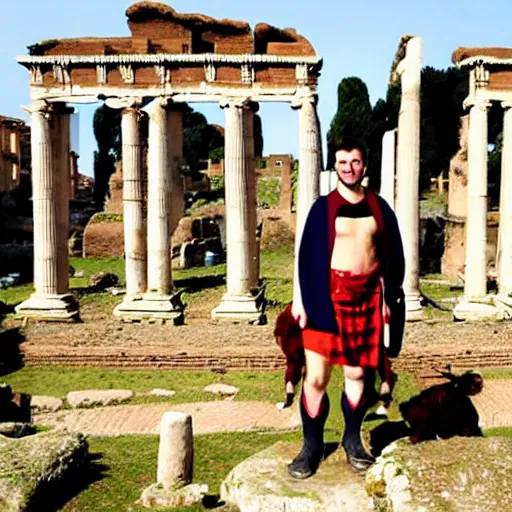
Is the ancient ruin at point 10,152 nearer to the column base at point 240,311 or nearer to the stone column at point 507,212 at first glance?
the column base at point 240,311

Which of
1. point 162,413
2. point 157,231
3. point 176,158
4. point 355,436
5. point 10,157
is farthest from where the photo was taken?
point 10,157

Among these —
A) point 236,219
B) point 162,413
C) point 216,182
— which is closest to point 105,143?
point 216,182

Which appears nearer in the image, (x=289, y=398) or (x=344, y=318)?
(x=344, y=318)

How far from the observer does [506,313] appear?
17078mm

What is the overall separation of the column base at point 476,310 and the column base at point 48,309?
979 centimetres

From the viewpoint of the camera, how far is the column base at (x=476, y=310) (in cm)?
1708

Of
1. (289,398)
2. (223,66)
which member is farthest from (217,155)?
(289,398)

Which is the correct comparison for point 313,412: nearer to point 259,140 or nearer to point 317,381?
point 317,381

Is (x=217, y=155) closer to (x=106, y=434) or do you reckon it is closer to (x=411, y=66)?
(x=411, y=66)

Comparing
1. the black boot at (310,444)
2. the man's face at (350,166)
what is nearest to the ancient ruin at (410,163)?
the black boot at (310,444)

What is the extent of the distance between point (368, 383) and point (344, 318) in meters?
0.69

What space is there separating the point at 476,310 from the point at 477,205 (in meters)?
2.62

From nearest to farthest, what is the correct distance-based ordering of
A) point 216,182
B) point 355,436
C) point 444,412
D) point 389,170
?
1. point 355,436
2. point 444,412
3. point 389,170
4. point 216,182

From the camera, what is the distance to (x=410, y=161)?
17.1m
